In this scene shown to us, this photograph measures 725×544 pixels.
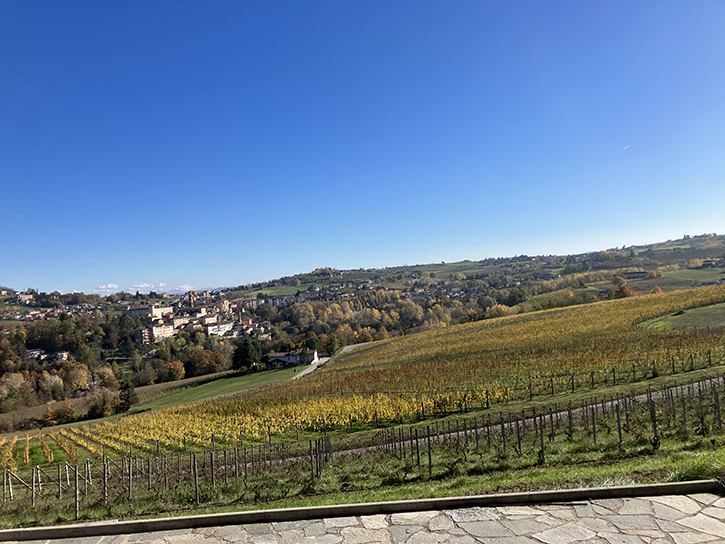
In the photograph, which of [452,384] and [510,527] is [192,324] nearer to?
[452,384]

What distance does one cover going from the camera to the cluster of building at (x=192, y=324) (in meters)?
138

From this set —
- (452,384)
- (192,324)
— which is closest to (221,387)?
(452,384)

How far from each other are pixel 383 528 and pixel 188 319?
186 meters

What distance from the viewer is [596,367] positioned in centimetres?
2878

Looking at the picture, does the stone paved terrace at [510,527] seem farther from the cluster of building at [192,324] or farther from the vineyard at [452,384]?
the cluster of building at [192,324]

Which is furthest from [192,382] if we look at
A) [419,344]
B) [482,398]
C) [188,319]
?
[188,319]

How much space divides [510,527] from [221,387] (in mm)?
65854

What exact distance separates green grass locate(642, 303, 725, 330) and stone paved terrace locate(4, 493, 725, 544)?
150ft

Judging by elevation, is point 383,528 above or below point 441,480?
above

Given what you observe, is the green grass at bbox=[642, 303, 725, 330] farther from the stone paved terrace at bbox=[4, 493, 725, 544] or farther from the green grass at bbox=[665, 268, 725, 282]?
the green grass at bbox=[665, 268, 725, 282]

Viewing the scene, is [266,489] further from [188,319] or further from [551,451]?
[188,319]

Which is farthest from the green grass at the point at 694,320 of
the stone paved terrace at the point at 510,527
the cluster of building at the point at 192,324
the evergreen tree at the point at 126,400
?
the cluster of building at the point at 192,324

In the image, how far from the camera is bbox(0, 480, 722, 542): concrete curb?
16.1 ft

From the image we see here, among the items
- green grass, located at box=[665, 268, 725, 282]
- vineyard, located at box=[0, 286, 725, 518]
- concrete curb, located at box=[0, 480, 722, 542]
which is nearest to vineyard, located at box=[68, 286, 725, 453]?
vineyard, located at box=[0, 286, 725, 518]
